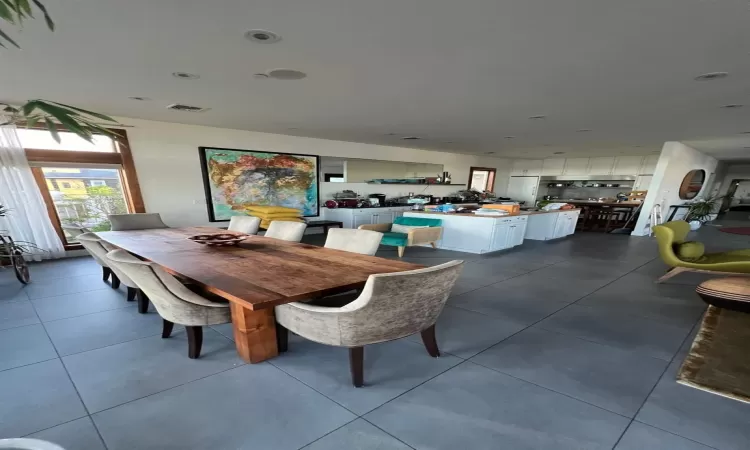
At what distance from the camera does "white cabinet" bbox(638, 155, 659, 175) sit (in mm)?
9305

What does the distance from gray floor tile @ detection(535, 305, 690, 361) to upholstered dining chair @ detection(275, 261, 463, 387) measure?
145 cm

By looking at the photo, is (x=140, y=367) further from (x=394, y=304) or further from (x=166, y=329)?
(x=394, y=304)

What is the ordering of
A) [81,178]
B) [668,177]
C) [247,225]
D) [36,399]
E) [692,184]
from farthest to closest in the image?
[692,184] → [668,177] → [81,178] → [247,225] → [36,399]

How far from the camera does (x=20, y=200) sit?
14.1ft

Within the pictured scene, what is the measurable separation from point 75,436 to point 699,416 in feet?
10.5

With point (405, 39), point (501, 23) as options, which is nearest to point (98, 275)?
point (405, 39)

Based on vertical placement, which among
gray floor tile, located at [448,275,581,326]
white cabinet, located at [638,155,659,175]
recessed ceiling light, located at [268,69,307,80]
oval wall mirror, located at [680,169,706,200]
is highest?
recessed ceiling light, located at [268,69,307,80]

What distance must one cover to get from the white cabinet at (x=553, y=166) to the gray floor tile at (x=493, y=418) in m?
11.3

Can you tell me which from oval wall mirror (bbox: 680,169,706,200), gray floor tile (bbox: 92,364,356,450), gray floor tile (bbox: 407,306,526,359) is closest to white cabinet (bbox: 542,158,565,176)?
oval wall mirror (bbox: 680,169,706,200)

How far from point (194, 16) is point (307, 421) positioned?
7.90ft

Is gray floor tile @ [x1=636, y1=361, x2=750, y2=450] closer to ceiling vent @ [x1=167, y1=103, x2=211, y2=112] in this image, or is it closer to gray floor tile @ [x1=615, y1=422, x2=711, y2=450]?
gray floor tile @ [x1=615, y1=422, x2=711, y2=450]

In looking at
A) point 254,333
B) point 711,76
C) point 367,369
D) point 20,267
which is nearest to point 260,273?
point 254,333

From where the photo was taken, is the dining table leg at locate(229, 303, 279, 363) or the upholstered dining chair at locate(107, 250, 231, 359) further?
the dining table leg at locate(229, 303, 279, 363)

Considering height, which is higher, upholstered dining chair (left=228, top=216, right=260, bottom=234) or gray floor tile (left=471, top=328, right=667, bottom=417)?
upholstered dining chair (left=228, top=216, right=260, bottom=234)
